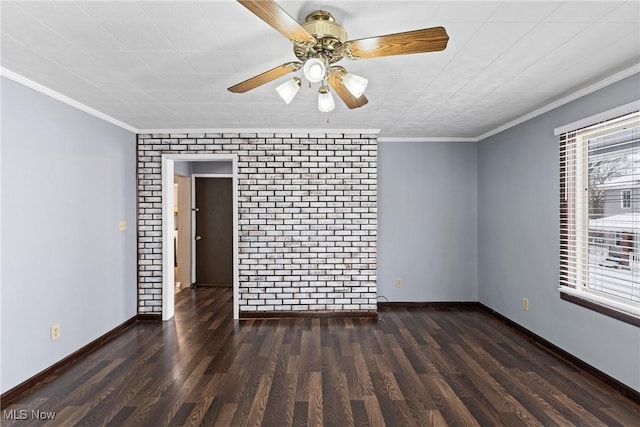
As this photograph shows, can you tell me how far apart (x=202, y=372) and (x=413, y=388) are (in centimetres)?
171

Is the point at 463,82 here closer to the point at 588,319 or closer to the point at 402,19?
the point at 402,19

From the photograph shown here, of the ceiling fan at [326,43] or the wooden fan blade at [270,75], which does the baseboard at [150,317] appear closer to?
the wooden fan blade at [270,75]

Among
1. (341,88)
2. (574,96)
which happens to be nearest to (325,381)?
(341,88)

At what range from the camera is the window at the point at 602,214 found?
258 centimetres

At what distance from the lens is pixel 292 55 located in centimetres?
225

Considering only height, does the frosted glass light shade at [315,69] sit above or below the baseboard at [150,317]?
above

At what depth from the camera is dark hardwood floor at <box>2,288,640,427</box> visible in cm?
229

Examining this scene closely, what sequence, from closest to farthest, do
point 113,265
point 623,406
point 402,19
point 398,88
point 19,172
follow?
1. point 402,19
2. point 623,406
3. point 19,172
4. point 398,88
5. point 113,265

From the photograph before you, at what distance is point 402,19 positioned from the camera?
5.99 ft

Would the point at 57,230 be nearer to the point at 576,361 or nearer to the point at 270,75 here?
the point at 270,75

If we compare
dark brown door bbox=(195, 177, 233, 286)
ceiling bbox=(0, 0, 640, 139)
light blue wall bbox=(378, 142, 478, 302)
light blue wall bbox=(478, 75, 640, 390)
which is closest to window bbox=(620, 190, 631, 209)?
light blue wall bbox=(478, 75, 640, 390)

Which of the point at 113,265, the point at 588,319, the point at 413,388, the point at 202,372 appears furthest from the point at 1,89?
the point at 588,319

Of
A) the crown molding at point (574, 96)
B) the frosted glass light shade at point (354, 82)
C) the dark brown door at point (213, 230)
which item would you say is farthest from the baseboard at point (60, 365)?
the crown molding at point (574, 96)

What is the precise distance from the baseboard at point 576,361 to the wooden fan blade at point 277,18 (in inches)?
127
